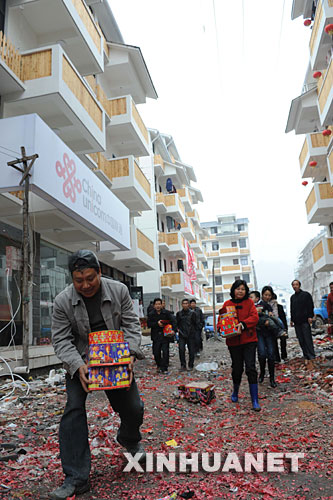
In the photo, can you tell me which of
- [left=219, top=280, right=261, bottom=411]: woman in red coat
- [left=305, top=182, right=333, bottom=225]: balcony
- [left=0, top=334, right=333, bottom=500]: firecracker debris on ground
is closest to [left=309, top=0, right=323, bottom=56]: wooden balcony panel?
[left=305, top=182, right=333, bottom=225]: balcony

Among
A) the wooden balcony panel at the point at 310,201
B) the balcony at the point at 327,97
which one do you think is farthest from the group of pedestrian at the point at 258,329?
the wooden balcony panel at the point at 310,201

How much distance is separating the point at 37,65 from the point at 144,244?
1039 centimetres

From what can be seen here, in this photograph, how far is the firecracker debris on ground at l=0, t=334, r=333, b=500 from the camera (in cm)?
305

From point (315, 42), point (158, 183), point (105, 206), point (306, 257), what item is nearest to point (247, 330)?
point (105, 206)

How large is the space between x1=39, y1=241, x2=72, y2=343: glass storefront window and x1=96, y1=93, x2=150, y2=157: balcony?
7052 mm

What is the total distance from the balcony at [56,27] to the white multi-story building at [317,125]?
27.9 ft

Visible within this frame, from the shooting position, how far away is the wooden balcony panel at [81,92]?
410 inches

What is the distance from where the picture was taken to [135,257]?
17500 mm

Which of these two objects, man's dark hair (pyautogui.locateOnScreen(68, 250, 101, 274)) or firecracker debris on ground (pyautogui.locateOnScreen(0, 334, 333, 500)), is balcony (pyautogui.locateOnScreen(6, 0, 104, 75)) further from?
man's dark hair (pyautogui.locateOnScreen(68, 250, 101, 274))

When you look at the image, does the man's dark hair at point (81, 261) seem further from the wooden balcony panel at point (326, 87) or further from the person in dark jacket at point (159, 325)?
the wooden balcony panel at point (326, 87)

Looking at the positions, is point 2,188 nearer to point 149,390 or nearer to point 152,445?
point 149,390

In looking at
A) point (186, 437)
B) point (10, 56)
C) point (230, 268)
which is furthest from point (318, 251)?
point (230, 268)

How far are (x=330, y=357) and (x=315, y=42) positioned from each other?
44.1ft

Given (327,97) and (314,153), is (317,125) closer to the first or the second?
(314,153)
